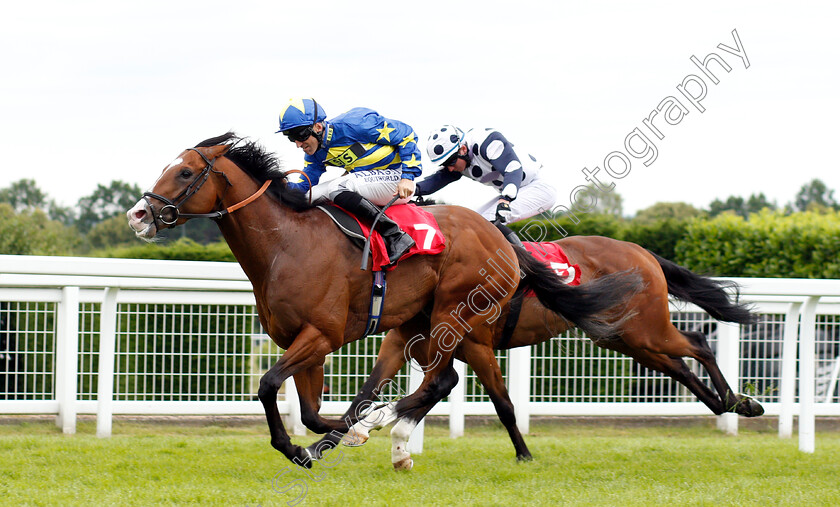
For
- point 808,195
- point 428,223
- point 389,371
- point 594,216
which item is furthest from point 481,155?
point 808,195

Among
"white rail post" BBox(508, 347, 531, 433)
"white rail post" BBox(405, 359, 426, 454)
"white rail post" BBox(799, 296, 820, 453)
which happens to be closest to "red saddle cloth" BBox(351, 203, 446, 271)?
"white rail post" BBox(405, 359, 426, 454)

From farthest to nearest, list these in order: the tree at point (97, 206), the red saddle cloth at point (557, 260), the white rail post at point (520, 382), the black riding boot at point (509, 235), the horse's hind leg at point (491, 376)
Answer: the tree at point (97, 206)
the white rail post at point (520, 382)
the red saddle cloth at point (557, 260)
the black riding boot at point (509, 235)
the horse's hind leg at point (491, 376)

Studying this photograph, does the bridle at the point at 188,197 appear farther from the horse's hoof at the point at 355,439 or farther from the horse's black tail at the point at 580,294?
the horse's black tail at the point at 580,294

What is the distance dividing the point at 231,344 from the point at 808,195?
193ft

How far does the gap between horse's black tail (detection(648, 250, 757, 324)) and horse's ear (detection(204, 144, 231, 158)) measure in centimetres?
283

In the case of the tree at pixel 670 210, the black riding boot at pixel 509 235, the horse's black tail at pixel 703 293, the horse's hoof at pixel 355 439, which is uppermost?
the tree at pixel 670 210

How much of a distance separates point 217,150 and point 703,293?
3.16 meters

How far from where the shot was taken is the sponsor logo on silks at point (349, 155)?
416cm

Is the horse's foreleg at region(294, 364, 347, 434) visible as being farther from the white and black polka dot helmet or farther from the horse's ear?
the white and black polka dot helmet

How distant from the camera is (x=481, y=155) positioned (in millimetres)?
5016

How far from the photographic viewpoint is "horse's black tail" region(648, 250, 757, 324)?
538 centimetres

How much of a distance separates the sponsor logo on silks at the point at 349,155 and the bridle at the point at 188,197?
1.42ft

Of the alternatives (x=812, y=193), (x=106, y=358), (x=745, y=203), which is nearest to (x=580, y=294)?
(x=106, y=358)

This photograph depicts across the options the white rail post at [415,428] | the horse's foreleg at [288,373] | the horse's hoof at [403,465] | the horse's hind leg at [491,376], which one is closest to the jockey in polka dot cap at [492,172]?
the horse's hind leg at [491,376]
